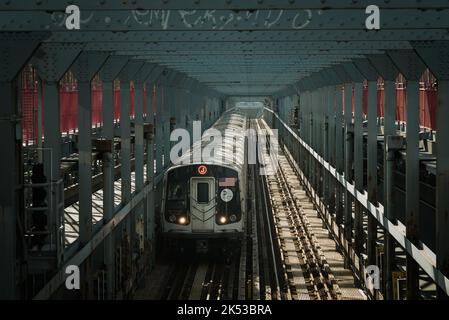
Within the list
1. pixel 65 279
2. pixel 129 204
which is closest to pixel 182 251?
pixel 129 204

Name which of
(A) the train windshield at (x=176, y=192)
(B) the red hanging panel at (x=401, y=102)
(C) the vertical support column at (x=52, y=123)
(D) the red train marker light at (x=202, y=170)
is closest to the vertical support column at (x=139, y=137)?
(A) the train windshield at (x=176, y=192)

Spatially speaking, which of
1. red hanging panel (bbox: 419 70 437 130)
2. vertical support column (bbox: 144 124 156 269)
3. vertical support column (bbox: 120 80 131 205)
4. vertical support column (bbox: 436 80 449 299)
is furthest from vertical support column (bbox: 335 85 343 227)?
vertical support column (bbox: 436 80 449 299)

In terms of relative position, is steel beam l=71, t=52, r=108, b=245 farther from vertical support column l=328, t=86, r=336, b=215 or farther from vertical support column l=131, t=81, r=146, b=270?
vertical support column l=328, t=86, r=336, b=215

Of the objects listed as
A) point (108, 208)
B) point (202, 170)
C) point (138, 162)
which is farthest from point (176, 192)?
point (108, 208)

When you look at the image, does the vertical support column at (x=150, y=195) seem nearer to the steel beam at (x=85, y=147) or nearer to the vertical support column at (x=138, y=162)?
the vertical support column at (x=138, y=162)

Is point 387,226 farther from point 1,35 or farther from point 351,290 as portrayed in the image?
point 1,35

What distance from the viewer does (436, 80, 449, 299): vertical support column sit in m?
8.64

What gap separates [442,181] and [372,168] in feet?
16.4

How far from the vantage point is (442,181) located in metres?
8.81

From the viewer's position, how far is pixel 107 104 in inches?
459

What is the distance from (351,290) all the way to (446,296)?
5.88 m

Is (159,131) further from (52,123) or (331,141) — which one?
(52,123)

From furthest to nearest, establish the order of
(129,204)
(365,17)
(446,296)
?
(129,204)
(446,296)
(365,17)

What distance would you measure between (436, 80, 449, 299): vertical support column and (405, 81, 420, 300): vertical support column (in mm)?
1296
